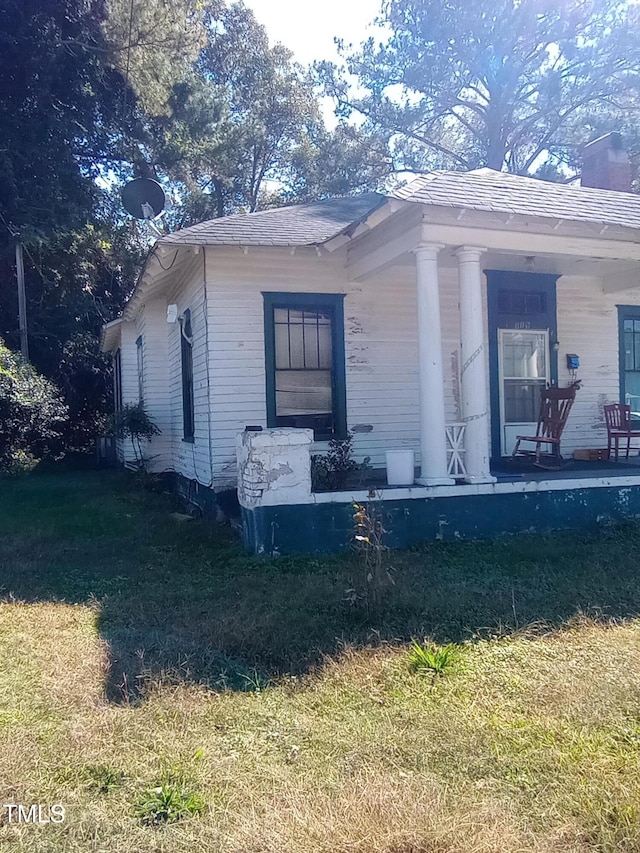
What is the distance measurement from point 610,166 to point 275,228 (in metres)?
6.30

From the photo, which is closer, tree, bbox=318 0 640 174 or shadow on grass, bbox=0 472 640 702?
shadow on grass, bbox=0 472 640 702

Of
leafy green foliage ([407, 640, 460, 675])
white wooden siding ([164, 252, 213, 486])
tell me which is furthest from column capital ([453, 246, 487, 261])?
leafy green foliage ([407, 640, 460, 675])

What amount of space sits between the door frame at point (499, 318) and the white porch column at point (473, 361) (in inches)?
→ 95.2

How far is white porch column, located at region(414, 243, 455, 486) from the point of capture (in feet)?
21.9

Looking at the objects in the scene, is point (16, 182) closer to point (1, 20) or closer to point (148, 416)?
point (1, 20)

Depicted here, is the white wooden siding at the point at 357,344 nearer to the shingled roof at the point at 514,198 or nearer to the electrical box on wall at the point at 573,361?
the electrical box on wall at the point at 573,361

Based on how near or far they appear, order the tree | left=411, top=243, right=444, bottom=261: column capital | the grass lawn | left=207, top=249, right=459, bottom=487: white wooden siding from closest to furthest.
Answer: the grass lawn < left=411, top=243, right=444, bottom=261: column capital < left=207, top=249, right=459, bottom=487: white wooden siding < the tree

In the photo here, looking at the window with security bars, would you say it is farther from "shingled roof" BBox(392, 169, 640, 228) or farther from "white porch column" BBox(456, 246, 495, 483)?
"white porch column" BBox(456, 246, 495, 483)

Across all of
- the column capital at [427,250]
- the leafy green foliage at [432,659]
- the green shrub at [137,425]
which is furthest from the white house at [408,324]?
the leafy green foliage at [432,659]

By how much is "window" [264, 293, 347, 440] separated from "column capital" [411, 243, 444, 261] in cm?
189

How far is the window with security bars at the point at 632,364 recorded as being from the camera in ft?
32.8

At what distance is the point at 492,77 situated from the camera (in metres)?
22.8

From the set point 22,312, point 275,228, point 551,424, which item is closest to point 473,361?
point 551,424

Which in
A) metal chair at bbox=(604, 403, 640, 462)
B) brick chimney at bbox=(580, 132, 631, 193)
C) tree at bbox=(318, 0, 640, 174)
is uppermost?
tree at bbox=(318, 0, 640, 174)
